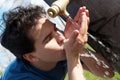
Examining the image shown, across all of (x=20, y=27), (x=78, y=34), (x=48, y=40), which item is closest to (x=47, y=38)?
(x=48, y=40)

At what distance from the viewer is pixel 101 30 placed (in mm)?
1631

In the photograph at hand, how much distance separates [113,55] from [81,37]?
0.93 feet

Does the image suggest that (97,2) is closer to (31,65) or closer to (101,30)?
(101,30)

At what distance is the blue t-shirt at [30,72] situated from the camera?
1.91 metres

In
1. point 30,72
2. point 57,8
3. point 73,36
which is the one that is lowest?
point 30,72

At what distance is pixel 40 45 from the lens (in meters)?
1.75

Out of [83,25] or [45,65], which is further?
[45,65]

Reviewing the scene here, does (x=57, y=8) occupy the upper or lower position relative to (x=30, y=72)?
upper

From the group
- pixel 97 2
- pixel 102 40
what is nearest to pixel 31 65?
pixel 102 40

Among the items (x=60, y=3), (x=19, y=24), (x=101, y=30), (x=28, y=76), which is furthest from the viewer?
(x=28, y=76)

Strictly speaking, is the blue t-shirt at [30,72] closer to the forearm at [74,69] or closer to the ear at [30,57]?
the ear at [30,57]

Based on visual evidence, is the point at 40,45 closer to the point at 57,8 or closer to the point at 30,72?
the point at 30,72

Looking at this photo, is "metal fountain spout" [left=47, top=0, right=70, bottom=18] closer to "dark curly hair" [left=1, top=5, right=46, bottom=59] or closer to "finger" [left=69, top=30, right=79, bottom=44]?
"finger" [left=69, top=30, right=79, bottom=44]

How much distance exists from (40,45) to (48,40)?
7 cm
